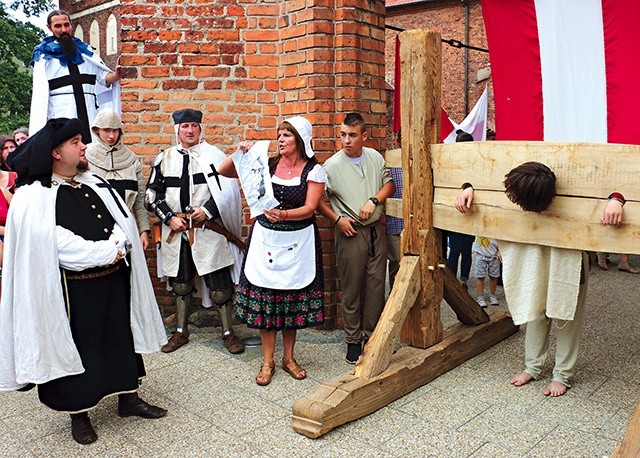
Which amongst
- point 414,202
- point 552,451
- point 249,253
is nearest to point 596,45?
point 414,202

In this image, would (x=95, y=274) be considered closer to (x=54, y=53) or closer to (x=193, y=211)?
(x=193, y=211)

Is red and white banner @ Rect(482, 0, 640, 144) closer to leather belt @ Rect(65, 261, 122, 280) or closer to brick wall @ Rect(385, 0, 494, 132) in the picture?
leather belt @ Rect(65, 261, 122, 280)

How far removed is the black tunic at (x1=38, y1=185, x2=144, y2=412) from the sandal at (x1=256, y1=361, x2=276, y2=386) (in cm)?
90

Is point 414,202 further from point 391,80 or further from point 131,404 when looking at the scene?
point 391,80

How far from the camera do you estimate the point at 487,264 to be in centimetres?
629

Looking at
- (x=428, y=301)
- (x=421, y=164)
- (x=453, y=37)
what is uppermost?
(x=453, y=37)

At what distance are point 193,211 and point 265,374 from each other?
4.57ft

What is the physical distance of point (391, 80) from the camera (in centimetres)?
1798

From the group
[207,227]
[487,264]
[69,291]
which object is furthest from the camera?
[487,264]

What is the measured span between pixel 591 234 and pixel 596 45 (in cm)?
104

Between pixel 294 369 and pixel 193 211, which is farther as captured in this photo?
pixel 193 211

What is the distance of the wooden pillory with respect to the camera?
3248 millimetres

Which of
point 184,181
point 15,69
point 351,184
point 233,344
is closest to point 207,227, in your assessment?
point 184,181

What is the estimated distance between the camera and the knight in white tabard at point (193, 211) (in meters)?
4.59
